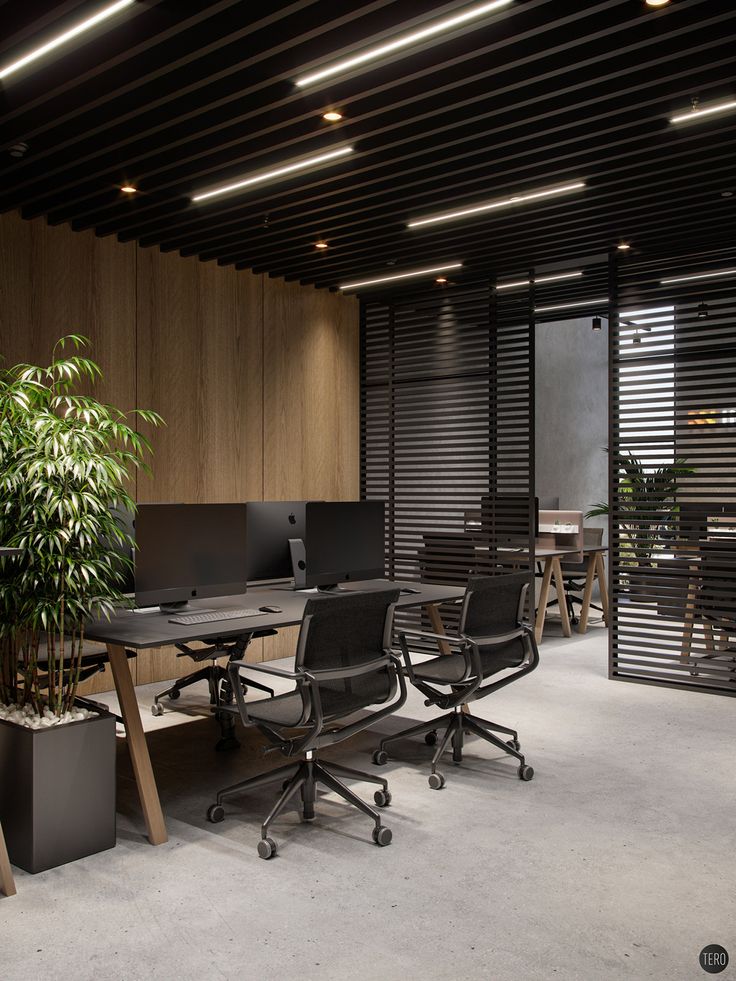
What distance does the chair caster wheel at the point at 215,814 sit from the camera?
3627 mm

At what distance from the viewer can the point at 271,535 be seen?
16.2 feet

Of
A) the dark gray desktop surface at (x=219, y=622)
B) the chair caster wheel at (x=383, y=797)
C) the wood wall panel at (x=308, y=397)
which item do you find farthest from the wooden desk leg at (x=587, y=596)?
the chair caster wheel at (x=383, y=797)

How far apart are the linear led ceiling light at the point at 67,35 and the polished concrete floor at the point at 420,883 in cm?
323

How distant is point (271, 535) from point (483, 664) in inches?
58.0

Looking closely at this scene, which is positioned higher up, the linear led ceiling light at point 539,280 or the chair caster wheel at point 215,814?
the linear led ceiling light at point 539,280

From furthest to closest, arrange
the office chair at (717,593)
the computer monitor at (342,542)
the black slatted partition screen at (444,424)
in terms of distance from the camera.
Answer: the black slatted partition screen at (444,424), the office chair at (717,593), the computer monitor at (342,542)

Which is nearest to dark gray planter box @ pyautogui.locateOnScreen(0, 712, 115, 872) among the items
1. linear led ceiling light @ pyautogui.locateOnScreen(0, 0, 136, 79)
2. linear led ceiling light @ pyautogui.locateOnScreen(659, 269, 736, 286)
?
linear led ceiling light @ pyautogui.locateOnScreen(0, 0, 136, 79)

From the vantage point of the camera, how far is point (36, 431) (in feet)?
10.7

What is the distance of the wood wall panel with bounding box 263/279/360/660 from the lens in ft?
24.1

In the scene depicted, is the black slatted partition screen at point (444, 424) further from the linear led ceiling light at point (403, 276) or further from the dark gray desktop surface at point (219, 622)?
the dark gray desktop surface at point (219, 622)

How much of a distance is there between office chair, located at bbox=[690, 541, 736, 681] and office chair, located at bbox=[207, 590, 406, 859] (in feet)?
10.7

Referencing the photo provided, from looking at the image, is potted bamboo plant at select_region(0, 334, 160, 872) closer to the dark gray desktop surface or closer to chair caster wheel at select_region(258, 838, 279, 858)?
the dark gray desktop surface

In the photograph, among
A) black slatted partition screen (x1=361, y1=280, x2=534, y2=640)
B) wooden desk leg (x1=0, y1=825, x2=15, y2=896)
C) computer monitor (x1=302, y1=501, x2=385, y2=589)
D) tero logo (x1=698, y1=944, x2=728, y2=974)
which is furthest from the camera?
black slatted partition screen (x1=361, y1=280, x2=534, y2=640)

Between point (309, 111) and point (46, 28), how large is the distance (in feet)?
3.97
